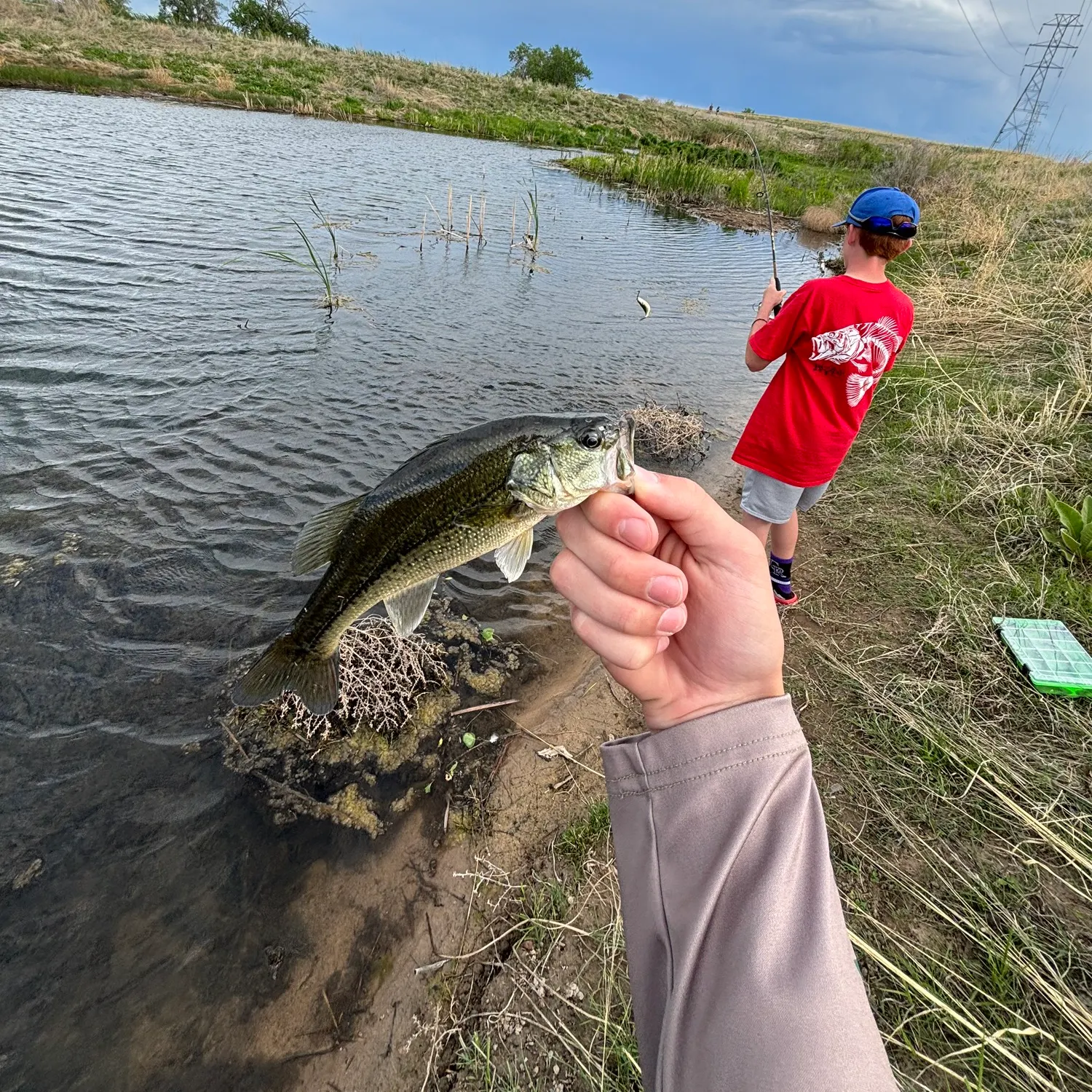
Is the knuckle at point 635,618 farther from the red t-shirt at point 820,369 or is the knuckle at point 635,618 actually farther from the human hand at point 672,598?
the red t-shirt at point 820,369

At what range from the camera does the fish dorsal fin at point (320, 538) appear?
116 inches

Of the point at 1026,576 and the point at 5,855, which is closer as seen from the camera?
the point at 5,855

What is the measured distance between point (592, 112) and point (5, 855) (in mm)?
68096

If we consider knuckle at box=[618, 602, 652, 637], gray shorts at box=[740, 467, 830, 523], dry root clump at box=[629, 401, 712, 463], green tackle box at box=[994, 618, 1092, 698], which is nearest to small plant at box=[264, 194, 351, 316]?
dry root clump at box=[629, 401, 712, 463]

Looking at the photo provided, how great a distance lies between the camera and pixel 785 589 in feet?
18.7

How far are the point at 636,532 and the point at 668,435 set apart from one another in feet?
23.5

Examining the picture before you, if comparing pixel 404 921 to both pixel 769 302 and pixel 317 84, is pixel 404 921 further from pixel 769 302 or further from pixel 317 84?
pixel 317 84

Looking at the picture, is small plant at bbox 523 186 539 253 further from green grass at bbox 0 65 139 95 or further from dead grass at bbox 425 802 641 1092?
green grass at bbox 0 65 139 95

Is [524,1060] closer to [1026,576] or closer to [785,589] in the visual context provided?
[785,589]

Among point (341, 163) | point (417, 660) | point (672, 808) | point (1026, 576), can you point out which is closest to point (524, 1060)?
point (672, 808)

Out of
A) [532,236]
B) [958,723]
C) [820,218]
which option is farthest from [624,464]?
[820,218]

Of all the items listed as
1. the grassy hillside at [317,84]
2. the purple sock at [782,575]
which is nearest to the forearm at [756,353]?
the purple sock at [782,575]

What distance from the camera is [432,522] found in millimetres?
2707

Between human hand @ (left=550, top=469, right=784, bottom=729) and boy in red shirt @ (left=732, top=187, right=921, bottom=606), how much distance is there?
9.48ft
